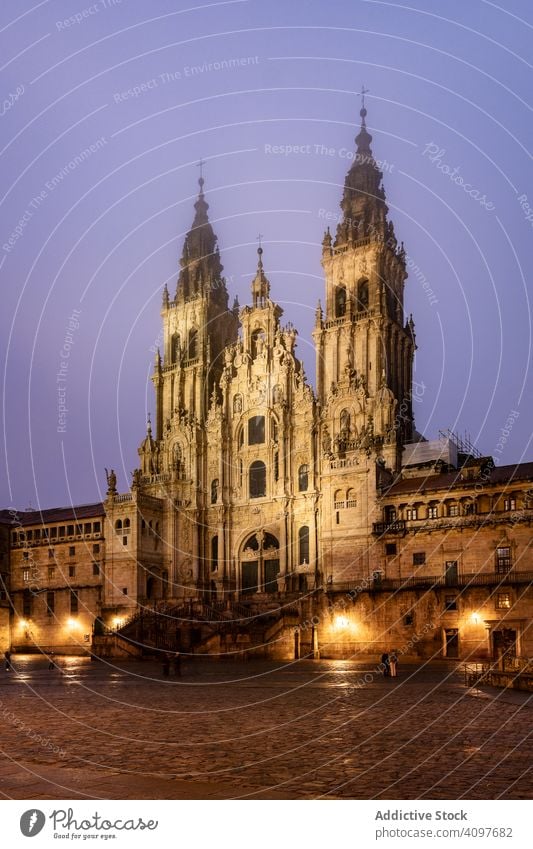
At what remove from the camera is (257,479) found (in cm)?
7944

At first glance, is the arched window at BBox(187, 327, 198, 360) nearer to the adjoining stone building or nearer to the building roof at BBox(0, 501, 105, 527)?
the adjoining stone building

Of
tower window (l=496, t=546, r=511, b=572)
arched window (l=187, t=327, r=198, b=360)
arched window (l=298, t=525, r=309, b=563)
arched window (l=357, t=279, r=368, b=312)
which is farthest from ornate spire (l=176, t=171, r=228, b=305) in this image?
tower window (l=496, t=546, r=511, b=572)

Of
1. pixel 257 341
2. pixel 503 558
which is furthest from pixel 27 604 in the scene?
pixel 503 558

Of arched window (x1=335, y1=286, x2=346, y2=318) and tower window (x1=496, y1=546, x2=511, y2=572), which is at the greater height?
arched window (x1=335, y1=286, x2=346, y2=318)

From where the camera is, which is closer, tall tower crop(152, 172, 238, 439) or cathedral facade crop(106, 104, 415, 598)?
cathedral facade crop(106, 104, 415, 598)

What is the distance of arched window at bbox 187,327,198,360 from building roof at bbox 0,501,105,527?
1775 centimetres

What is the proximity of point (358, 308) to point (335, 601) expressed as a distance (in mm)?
28859

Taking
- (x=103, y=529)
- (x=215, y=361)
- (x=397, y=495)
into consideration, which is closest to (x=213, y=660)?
(x=397, y=495)

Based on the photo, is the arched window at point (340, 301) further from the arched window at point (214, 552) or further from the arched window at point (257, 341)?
the arched window at point (214, 552)

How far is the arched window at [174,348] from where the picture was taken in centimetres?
8962

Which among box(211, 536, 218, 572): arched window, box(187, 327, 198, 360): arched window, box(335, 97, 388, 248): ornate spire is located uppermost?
box(335, 97, 388, 248): ornate spire

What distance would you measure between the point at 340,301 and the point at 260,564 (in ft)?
82.5

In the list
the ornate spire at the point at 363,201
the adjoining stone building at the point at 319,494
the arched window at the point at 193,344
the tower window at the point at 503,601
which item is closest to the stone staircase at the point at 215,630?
the adjoining stone building at the point at 319,494

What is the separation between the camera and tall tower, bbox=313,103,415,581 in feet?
219
